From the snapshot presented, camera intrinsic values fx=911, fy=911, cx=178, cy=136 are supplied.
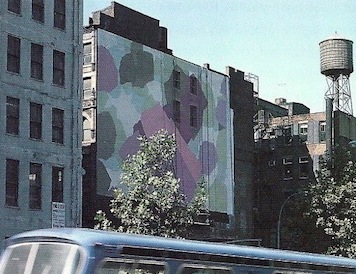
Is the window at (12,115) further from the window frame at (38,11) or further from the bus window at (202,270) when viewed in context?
the bus window at (202,270)

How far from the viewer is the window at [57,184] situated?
51344 millimetres

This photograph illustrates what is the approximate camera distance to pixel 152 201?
40.3 m

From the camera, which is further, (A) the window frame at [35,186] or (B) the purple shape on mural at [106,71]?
(B) the purple shape on mural at [106,71]

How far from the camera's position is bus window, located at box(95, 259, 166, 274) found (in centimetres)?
1745

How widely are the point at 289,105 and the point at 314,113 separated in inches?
665

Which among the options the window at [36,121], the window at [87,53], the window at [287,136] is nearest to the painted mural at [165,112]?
the window at [87,53]

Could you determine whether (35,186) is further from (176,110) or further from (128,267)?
(128,267)

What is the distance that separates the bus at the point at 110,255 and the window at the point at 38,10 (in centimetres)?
3338

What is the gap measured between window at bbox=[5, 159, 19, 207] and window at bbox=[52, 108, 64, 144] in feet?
12.6

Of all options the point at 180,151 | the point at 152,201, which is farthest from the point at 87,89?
the point at 152,201

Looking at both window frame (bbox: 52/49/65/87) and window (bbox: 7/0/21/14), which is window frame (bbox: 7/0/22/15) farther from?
window frame (bbox: 52/49/65/87)

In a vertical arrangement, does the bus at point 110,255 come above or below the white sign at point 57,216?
below

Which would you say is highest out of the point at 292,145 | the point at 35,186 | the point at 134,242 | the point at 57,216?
the point at 292,145

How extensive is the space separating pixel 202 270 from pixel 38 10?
114 feet
